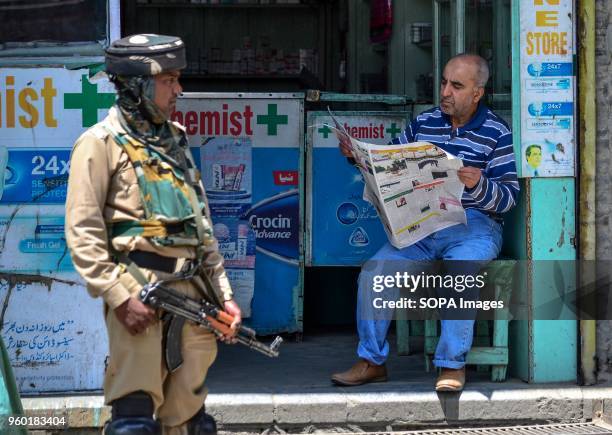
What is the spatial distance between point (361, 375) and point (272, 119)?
1.92 m

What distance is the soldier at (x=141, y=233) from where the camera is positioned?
3.78 meters

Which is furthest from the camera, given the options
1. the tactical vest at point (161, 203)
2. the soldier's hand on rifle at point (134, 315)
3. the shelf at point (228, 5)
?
the shelf at point (228, 5)

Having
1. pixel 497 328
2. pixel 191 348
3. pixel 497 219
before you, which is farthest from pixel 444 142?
pixel 191 348

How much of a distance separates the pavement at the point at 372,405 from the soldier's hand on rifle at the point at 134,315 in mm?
1679

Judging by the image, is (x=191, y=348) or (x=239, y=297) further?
(x=239, y=297)

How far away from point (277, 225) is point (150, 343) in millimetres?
3327

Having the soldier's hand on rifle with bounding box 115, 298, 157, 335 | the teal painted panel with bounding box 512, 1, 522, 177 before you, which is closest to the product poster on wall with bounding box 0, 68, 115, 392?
the soldier's hand on rifle with bounding box 115, 298, 157, 335

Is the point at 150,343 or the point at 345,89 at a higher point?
the point at 345,89

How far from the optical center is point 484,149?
5.81 meters

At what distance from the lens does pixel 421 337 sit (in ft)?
22.7

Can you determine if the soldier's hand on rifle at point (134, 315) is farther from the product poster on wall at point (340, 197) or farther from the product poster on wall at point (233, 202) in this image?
the product poster on wall at point (340, 197)

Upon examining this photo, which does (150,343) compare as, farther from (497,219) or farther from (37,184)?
(497,219)

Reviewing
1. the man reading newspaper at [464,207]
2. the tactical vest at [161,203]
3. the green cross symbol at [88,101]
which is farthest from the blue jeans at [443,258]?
the tactical vest at [161,203]

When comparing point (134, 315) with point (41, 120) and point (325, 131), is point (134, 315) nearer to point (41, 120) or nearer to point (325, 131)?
point (41, 120)
